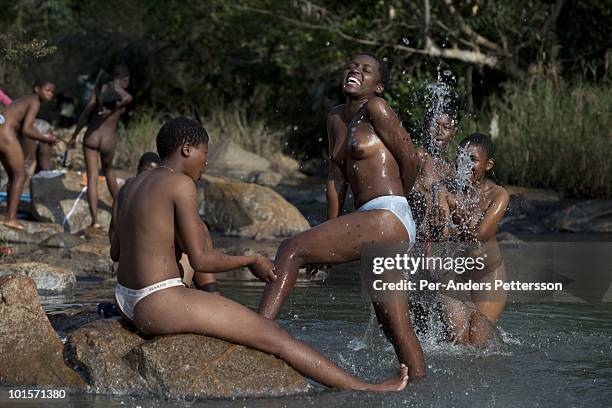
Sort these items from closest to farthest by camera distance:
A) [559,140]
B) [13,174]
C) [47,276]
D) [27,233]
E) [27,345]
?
[27,345]
[47,276]
[13,174]
[27,233]
[559,140]

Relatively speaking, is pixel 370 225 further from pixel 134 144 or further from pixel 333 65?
pixel 134 144

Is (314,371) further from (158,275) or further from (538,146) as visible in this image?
(538,146)


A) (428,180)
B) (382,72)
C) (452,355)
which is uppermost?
(382,72)

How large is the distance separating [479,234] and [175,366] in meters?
2.64

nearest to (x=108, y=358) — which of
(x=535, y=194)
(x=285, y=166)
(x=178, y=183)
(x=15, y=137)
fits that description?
(x=178, y=183)

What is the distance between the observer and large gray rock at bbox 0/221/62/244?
12797 millimetres

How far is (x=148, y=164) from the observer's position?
9570 millimetres

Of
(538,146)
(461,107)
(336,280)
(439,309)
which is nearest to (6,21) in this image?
(461,107)

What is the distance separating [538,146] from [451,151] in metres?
2.29

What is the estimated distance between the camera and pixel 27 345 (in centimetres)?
619

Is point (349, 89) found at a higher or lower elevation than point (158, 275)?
higher

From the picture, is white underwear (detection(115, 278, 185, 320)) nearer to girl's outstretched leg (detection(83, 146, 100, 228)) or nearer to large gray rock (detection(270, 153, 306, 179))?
girl's outstretched leg (detection(83, 146, 100, 228))

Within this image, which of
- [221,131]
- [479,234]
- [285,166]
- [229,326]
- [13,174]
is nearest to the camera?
[229,326]

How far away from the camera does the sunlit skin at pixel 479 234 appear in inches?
292
